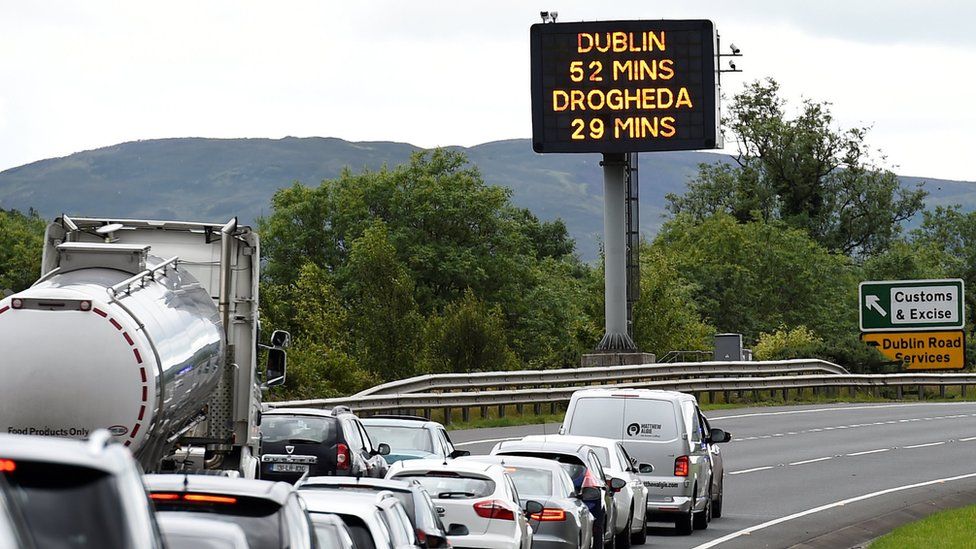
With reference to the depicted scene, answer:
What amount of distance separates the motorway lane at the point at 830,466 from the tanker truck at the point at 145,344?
713 centimetres

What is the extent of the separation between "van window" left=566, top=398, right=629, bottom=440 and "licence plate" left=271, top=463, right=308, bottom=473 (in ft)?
13.2

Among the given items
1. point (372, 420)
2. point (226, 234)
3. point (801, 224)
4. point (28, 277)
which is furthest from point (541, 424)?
point (801, 224)

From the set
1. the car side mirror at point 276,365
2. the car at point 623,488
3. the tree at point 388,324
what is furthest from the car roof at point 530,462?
the tree at point 388,324

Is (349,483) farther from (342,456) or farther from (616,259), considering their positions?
(616,259)

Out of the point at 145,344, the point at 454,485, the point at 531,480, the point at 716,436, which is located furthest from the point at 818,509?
the point at 145,344

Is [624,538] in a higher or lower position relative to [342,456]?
lower

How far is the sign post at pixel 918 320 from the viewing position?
5328 cm

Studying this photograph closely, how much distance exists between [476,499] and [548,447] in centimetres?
395

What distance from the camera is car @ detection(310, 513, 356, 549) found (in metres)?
9.85

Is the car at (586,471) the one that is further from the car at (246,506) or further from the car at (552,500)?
the car at (246,506)

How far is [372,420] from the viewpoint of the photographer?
83.8 ft

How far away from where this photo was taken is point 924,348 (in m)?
54.1

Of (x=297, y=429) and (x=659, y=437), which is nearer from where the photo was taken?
(x=297, y=429)

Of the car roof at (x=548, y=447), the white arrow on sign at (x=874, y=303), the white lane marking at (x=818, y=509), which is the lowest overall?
the white lane marking at (x=818, y=509)
